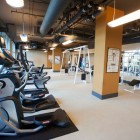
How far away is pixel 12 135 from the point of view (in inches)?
78.1

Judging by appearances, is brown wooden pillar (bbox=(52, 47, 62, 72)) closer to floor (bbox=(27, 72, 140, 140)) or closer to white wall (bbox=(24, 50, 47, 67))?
white wall (bbox=(24, 50, 47, 67))

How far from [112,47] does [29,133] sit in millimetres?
3486

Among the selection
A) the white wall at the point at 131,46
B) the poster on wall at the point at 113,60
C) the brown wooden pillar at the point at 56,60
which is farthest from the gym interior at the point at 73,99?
the brown wooden pillar at the point at 56,60

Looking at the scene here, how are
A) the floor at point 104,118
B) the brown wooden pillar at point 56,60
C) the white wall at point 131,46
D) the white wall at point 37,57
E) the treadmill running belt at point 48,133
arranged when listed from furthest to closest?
the white wall at point 37,57 → the brown wooden pillar at point 56,60 → the white wall at point 131,46 → the floor at point 104,118 → the treadmill running belt at point 48,133

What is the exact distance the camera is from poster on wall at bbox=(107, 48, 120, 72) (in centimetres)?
407

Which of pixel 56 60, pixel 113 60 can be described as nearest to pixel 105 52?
pixel 113 60

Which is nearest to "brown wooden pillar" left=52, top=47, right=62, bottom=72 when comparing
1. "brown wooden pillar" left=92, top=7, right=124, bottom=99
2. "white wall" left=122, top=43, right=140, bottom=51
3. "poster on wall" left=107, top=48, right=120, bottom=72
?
"white wall" left=122, top=43, right=140, bottom=51

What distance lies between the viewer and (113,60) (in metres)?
4.18

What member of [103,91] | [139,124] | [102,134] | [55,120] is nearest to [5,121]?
[55,120]

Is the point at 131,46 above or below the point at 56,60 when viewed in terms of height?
above

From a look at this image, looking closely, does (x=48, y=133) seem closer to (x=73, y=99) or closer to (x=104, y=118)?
(x=104, y=118)

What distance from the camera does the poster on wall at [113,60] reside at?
4.07 meters

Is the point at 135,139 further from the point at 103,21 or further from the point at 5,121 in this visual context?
the point at 103,21

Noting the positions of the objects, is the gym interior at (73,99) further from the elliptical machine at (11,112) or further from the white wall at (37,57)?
the white wall at (37,57)
